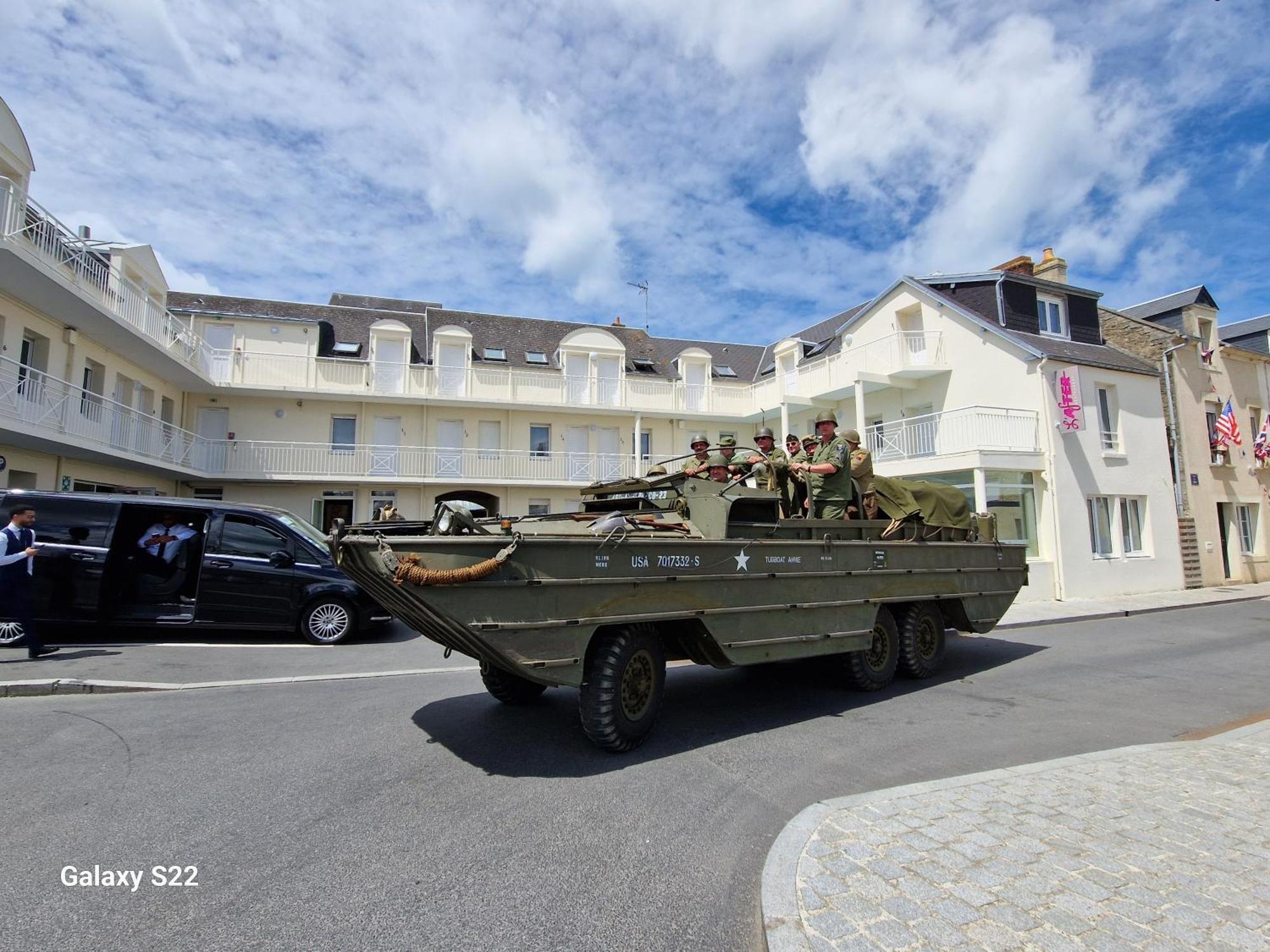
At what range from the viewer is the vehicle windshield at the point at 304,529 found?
392 inches

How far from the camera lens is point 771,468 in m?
6.65

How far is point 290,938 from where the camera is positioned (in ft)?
8.68

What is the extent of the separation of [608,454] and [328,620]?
1635 centimetres

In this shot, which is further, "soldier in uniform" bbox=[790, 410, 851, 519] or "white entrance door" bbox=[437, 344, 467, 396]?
"white entrance door" bbox=[437, 344, 467, 396]

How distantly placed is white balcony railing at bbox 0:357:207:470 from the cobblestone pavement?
1469cm

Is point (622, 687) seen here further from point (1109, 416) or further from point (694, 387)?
point (694, 387)

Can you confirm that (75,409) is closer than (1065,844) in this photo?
No

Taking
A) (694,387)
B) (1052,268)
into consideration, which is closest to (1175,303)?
(1052,268)

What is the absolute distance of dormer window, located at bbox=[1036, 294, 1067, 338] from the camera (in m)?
19.6

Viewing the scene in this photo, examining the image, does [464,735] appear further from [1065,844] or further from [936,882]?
[1065,844]

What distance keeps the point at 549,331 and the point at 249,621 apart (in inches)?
811

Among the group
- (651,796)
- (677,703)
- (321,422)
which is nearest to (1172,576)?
(677,703)

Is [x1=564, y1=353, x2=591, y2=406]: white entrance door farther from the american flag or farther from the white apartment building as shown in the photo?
the american flag

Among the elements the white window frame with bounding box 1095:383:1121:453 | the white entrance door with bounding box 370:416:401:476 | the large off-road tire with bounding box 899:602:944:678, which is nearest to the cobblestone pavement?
the large off-road tire with bounding box 899:602:944:678
